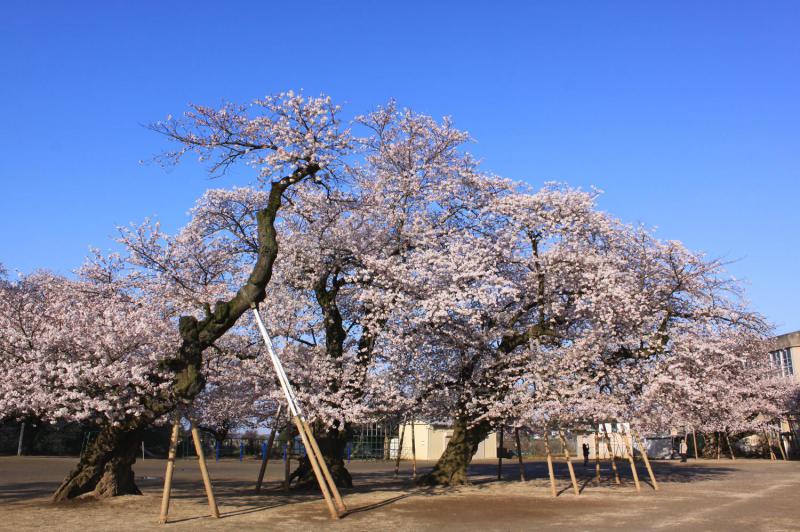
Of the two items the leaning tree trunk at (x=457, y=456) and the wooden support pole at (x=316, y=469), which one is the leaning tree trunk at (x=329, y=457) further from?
the wooden support pole at (x=316, y=469)

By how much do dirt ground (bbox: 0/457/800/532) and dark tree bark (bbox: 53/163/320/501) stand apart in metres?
0.68

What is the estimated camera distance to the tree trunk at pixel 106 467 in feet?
54.7

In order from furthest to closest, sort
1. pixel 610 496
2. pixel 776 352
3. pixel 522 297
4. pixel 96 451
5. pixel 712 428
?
pixel 776 352 < pixel 712 428 < pixel 522 297 < pixel 610 496 < pixel 96 451

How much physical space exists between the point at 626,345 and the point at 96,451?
15.8 metres

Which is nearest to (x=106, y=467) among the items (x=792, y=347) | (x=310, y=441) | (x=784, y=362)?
(x=310, y=441)

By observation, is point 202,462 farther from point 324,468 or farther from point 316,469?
point 324,468

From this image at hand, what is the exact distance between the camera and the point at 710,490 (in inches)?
949

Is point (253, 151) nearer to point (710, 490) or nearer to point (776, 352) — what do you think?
point (710, 490)

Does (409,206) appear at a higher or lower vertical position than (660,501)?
higher

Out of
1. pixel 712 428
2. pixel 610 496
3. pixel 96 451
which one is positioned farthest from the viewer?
pixel 712 428

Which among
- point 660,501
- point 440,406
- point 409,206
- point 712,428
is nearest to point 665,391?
point 660,501


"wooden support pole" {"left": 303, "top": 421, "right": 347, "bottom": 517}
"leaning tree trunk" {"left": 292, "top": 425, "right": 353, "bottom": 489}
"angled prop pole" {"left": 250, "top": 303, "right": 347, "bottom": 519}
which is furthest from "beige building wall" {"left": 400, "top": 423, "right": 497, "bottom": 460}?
"angled prop pole" {"left": 250, "top": 303, "right": 347, "bottom": 519}

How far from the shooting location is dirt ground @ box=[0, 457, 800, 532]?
47.5 feet

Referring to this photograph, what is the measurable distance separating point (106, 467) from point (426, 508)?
322 inches
